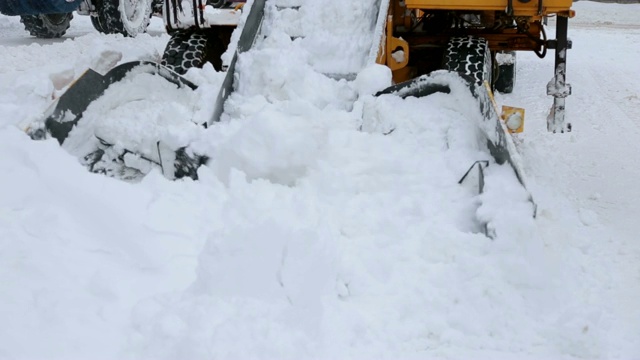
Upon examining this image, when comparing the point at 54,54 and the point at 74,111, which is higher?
the point at 74,111

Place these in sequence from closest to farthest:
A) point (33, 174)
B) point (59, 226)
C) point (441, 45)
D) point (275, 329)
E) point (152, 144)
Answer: point (275, 329) → point (59, 226) → point (33, 174) → point (152, 144) → point (441, 45)

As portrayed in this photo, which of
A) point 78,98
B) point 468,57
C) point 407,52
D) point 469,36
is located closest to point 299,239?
point 78,98

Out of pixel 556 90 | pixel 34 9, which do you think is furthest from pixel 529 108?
pixel 34 9

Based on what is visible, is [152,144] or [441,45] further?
[441,45]

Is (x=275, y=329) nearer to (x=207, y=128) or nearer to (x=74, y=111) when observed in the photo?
(x=207, y=128)

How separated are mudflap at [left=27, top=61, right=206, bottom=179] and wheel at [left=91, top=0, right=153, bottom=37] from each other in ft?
22.9

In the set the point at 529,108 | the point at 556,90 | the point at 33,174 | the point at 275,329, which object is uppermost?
the point at 33,174

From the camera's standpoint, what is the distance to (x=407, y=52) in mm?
4910

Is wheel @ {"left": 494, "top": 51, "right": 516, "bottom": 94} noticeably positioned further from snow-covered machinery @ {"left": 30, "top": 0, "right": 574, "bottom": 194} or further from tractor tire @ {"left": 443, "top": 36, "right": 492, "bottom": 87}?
tractor tire @ {"left": 443, "top": 36, "right": 492, "bottom": 87}

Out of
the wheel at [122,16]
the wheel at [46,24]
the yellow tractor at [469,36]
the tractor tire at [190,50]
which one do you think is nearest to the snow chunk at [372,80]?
the yellow tractor at [469,36]

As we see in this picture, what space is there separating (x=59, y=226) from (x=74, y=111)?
40.6 inches

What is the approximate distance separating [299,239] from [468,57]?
2.53 meters

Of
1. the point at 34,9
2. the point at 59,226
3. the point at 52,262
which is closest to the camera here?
the point at 52,262

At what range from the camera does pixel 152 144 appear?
373cm
